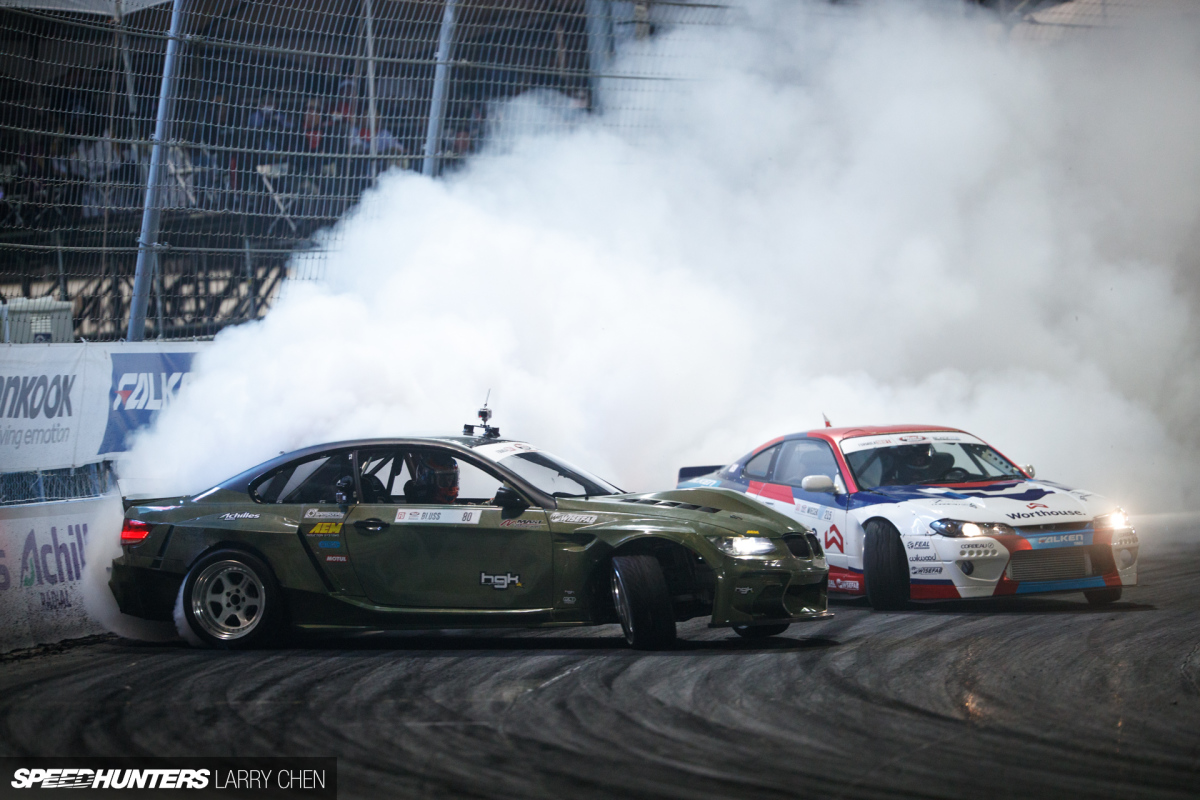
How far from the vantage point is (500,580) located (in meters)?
6.71

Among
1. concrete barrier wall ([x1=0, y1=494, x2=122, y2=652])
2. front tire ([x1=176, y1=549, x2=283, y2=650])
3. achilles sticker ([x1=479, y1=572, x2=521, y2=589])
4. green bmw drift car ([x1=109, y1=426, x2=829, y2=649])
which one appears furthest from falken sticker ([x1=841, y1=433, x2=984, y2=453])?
concrete barrier wall ([x1=0, y1=494, x2=122, y2=652])

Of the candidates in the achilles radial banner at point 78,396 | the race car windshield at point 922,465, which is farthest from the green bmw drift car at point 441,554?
the achilles radial banner at point 78,396

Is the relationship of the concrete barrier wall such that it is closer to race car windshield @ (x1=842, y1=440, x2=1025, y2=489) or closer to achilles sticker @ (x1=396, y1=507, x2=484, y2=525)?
achilles sticker @ (x1=396, y1=507, x2=484, y2=525)

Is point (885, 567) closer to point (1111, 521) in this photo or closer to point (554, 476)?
point (1111, 521)

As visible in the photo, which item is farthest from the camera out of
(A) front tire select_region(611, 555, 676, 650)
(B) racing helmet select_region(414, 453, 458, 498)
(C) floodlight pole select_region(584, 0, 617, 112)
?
(C) floodlight pole select_region(584, 0, 617, 112)

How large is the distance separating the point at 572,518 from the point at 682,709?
1.92m

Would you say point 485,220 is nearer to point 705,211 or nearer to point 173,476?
point 705,211

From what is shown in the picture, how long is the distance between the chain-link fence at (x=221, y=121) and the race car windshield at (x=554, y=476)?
5546mm

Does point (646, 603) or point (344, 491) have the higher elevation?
point (344, 491)

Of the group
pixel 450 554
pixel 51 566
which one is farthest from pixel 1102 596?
pixel 51 566

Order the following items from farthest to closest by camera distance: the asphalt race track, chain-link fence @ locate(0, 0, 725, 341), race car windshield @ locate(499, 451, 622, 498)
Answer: chain-link fence @ locate(0, 0, 725, 341) → race car windshield @ locate(499, 451, 622, 498) → the asphalt race track

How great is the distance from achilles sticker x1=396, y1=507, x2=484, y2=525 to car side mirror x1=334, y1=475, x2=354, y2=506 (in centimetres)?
33

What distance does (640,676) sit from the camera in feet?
18.8

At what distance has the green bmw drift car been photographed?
6582mm
